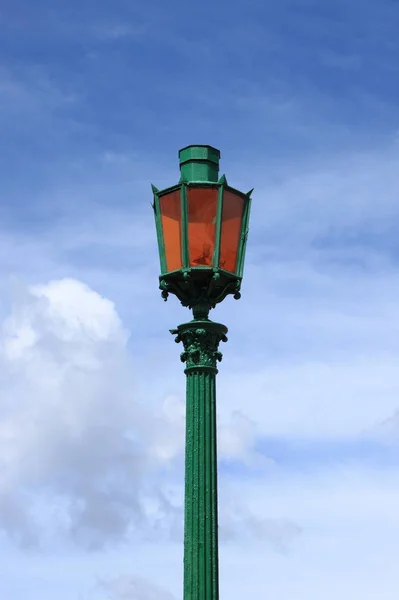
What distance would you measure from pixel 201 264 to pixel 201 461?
2184 mm

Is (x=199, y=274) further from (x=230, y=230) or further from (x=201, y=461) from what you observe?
(x=201, y=461)

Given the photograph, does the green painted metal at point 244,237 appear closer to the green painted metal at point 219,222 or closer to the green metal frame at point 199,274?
the green metal frame at point 199,274

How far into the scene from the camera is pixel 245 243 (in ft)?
43.0

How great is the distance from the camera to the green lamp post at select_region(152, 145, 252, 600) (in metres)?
12.3

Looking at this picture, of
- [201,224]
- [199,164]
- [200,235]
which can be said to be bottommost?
[200,235]

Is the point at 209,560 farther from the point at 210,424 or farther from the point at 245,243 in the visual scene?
the point at 245,243

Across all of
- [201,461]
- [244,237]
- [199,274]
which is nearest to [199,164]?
[244,237]

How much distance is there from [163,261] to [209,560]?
3.35 meters

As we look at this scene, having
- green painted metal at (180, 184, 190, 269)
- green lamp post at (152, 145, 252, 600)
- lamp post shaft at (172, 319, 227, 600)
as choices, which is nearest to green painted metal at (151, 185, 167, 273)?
green lamp post at (152, 145, 252, 600)

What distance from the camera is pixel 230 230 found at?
42.7 ft

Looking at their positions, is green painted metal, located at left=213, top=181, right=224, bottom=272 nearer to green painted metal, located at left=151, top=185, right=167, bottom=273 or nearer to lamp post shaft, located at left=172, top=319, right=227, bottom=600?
green painted metal, located at left=151, top=185, right=167, bottom=273

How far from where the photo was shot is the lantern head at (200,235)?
12.8 meters

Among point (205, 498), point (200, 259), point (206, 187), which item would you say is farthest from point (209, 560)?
point (206, 187)

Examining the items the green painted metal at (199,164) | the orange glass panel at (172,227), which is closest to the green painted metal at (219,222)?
the green painted metal at (199,164)
